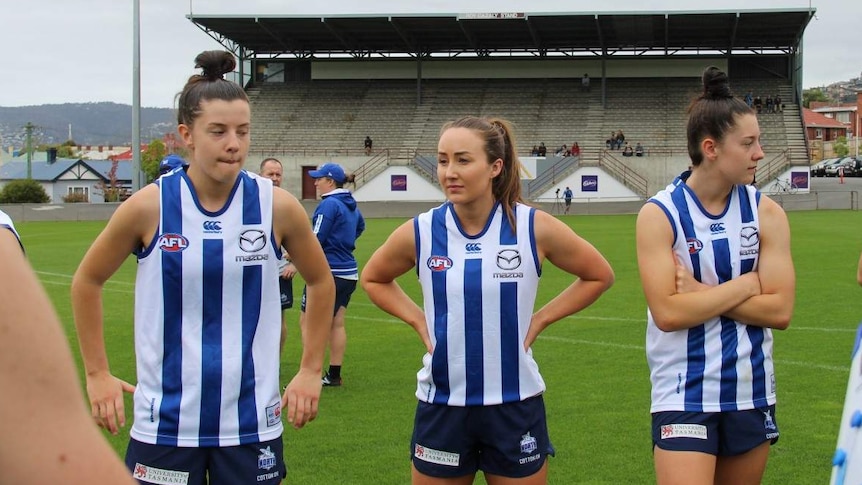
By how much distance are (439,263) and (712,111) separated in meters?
1.29

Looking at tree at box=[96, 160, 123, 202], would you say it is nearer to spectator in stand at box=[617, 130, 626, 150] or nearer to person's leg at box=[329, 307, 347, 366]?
spectator in stand at box=[617, 130, 626, 150]

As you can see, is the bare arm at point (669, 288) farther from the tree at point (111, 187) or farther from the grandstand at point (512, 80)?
the tree at point (111, 187)

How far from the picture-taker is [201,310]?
153 inches

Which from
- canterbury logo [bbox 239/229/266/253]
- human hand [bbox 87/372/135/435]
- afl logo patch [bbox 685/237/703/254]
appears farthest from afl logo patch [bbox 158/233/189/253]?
afl logo patch [bbox 685/237/703/254]

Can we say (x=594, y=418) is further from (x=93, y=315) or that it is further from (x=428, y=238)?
(x=93, y=315)

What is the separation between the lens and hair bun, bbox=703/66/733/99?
428 cm

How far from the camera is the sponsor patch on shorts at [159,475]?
3834 millimetres

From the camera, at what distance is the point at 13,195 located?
2208 inches

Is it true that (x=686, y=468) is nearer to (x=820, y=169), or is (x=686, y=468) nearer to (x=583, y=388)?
(x=583, y=388)

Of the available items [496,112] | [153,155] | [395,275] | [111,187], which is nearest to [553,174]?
[496,112]

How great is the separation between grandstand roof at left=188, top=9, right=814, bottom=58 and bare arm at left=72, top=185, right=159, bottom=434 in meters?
51.1

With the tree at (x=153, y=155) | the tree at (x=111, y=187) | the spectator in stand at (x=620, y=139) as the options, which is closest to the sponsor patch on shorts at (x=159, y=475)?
the spectator in stand at (x=620, y=139)

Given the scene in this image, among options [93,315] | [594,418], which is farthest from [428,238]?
[594,418]

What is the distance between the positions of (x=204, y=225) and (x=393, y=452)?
11.8ft
